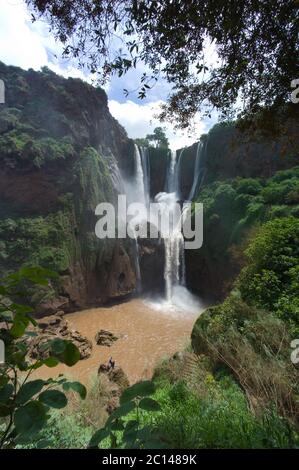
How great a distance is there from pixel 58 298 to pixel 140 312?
4670 millimetres

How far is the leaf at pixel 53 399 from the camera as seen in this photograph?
78cm

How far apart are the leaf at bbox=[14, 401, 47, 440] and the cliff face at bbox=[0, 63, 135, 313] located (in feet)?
46.4

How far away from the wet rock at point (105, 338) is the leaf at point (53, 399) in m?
11.8

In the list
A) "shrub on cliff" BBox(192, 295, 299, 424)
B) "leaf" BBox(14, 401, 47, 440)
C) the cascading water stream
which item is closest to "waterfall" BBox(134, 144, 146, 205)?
the cascading water stream

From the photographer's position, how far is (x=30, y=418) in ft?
2.45

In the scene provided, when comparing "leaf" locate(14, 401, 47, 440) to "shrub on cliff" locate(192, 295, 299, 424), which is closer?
"leaf" locate(14, 401, 47, 440)

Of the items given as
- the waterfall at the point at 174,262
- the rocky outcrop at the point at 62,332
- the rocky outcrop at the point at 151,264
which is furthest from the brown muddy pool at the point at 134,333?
the waterfall at the point at 174,262

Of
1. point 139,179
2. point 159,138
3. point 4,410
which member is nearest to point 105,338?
point 4,410

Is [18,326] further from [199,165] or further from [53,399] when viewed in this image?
[199,165]

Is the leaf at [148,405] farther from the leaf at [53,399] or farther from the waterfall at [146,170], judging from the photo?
the waterfall at [146,170]

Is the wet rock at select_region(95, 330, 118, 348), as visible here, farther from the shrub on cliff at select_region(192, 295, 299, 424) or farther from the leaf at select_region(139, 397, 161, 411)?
the leaf at select_region(139, 397, 161, 411)

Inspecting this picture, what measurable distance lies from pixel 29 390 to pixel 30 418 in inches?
4.3

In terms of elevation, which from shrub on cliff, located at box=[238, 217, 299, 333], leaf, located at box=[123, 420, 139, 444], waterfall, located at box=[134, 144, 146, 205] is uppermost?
waterfall, located at box=[134, 144, 146, 205]

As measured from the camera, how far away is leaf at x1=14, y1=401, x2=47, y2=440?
0.72 metres
